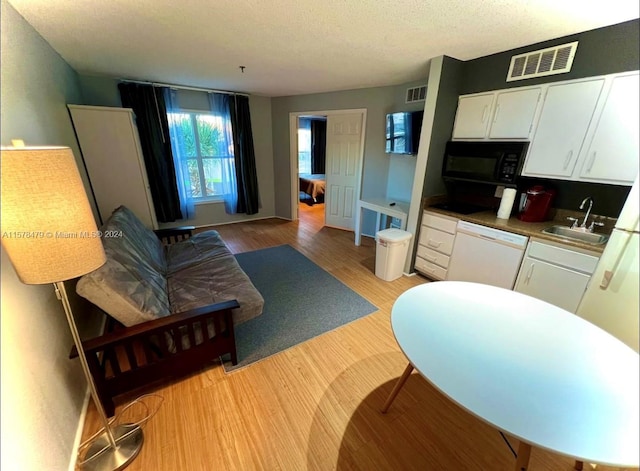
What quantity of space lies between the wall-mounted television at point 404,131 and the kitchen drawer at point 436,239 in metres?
1.13

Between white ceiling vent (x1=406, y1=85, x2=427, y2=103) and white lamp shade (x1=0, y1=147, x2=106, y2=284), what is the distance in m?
3.40

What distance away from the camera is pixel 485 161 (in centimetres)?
237

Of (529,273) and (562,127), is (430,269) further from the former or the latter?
(562,127)

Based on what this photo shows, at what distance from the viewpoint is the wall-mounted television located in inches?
122

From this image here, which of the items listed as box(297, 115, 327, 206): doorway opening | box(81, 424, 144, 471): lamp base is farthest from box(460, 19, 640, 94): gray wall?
box(297, 115, 327, 206): doorway opening

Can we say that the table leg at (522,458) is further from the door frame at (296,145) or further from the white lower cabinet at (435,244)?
the door frame at (296,145)

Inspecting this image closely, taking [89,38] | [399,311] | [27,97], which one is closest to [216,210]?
[89,38]

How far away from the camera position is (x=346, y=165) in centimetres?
425

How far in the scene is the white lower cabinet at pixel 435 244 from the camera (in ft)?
8.57

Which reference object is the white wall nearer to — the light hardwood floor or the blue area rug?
the light hardwood floor

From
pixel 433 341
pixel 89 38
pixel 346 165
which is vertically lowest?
pixel 433 341

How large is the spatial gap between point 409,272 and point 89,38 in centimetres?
377

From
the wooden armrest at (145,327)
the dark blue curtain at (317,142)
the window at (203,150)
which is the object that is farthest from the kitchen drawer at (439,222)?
the dark blue curtain at (317,142)

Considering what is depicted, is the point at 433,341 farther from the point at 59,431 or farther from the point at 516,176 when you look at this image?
the point at 516,176
